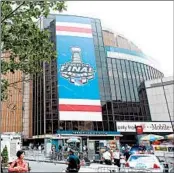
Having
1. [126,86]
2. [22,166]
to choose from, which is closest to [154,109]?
[126,86]

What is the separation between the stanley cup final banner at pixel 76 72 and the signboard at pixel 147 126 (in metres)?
3.14

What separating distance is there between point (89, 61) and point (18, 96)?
12.9m

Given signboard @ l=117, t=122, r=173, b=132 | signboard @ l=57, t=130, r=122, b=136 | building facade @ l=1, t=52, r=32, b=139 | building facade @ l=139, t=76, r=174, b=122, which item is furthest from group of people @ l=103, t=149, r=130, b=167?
building facade @ l=1, t=52, r=32, b=139

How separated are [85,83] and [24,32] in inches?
1237

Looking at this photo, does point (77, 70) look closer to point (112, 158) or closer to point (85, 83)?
point (85, 83)

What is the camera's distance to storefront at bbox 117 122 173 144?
40.2 meters

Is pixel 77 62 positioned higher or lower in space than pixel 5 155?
higher

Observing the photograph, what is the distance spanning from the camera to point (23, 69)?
11094mm

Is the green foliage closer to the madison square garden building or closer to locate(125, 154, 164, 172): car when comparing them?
locate(125, 154, 164, 172): car

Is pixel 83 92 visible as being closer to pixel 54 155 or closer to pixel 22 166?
pixel 54 155

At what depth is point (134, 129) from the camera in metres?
40.3

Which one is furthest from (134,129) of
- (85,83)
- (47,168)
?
(47,168)

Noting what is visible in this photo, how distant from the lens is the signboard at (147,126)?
132 ft

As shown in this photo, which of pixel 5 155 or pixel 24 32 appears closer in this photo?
pixel 24 32
